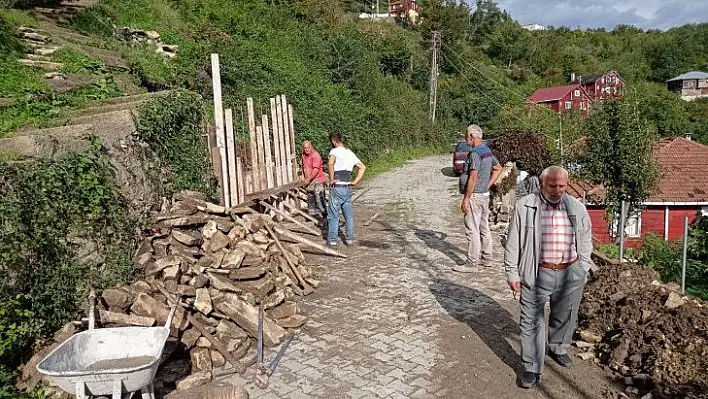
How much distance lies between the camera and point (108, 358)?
13.5 ft

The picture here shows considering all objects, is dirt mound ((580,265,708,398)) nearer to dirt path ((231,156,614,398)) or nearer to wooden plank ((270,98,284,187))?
dirt path ((231,156,614,398))

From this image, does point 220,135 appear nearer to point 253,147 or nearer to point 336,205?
point 253,147

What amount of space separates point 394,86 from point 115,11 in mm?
23065

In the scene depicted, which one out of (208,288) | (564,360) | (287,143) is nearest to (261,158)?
(287,143)

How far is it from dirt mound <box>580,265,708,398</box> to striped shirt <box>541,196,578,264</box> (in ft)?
3.97

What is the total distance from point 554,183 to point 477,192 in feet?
10.9

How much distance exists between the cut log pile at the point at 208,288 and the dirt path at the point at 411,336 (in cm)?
48

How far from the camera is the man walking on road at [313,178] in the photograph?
10711 mm

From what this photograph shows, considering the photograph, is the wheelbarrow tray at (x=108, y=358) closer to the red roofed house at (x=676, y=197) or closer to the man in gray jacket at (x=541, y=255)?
the man in gray jacket at (x=541, y=255)

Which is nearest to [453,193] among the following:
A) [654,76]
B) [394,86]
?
[394,86]

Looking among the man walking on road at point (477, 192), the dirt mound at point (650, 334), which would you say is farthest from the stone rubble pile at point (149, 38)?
the dirt mound at point (650, 334)

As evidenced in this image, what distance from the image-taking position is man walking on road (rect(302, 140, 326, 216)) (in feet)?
35.1

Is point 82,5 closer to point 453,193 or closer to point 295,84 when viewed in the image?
point 295,84

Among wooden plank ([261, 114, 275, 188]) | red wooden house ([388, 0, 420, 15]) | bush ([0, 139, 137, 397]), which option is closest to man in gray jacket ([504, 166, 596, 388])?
bush ([0, 139, 137, 397])
